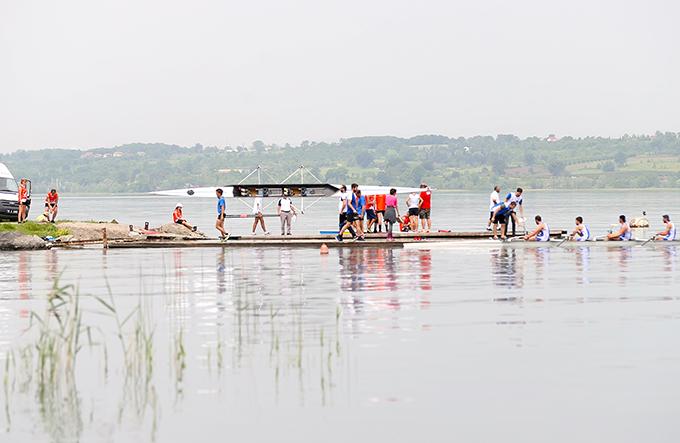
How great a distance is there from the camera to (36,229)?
53.1 meters

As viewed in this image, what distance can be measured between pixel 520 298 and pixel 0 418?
1484cm

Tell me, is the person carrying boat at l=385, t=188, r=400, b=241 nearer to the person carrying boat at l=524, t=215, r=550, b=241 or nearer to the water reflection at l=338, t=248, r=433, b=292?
the water reflection at l=338, t=248, r=433, b=292

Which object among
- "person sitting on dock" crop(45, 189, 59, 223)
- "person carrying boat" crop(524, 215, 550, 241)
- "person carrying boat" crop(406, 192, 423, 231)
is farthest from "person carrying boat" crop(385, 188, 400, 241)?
"person sitting on dock" crop(45, 189, 59, 223)

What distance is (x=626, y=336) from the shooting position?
21.1 metres

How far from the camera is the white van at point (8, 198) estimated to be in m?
56.6

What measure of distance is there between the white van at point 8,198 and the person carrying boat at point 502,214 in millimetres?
21101

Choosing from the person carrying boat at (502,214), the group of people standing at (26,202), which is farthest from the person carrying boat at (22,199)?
the person carrying boat at (502,214)

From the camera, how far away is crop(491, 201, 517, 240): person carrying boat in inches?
1850

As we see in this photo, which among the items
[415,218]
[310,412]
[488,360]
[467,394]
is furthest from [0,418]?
[415,218]

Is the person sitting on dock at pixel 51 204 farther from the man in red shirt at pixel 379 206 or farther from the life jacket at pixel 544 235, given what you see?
the life jacket at pixel 544 235

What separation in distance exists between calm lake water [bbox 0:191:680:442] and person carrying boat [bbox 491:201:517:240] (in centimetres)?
1321

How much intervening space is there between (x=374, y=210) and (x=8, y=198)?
55.7ft

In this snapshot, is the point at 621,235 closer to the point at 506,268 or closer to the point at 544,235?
the point at 544,235

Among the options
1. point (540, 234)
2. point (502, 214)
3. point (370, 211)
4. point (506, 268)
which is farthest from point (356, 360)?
point (370, 211)
